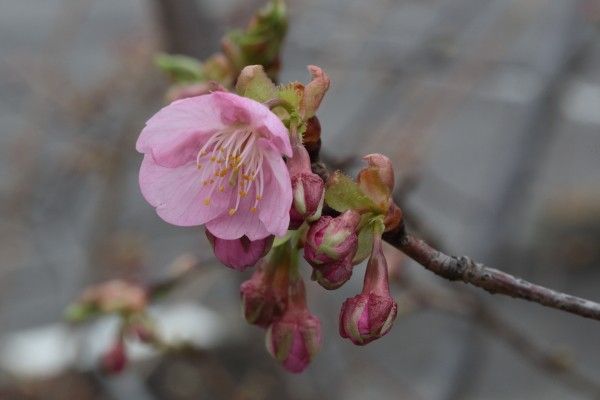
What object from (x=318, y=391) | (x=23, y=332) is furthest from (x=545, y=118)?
(x=23, y=332)

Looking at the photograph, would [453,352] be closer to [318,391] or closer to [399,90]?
[318,391]

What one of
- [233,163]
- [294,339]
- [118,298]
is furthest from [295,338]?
[118,298]

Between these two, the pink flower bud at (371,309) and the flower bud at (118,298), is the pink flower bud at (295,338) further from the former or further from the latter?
the flower bud at (118,298)

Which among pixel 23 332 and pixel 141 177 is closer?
pixel 141 177

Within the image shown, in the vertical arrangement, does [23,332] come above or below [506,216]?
below

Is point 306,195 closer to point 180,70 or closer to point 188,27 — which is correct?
point 180,70

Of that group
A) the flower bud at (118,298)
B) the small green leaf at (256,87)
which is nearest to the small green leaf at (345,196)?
the small green leaf at (256,87)

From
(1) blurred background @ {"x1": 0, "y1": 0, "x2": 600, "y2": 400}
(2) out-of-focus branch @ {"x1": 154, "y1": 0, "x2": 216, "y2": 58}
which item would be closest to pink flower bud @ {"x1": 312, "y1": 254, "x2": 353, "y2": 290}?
(1) blurred background @ {"x1": 0, "y1": 0, "x2": 600, "y2": 400}

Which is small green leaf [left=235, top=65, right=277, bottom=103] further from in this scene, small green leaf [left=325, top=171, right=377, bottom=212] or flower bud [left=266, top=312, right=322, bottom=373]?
flower bud [left=266, top=312, right=322, bottom=373]
